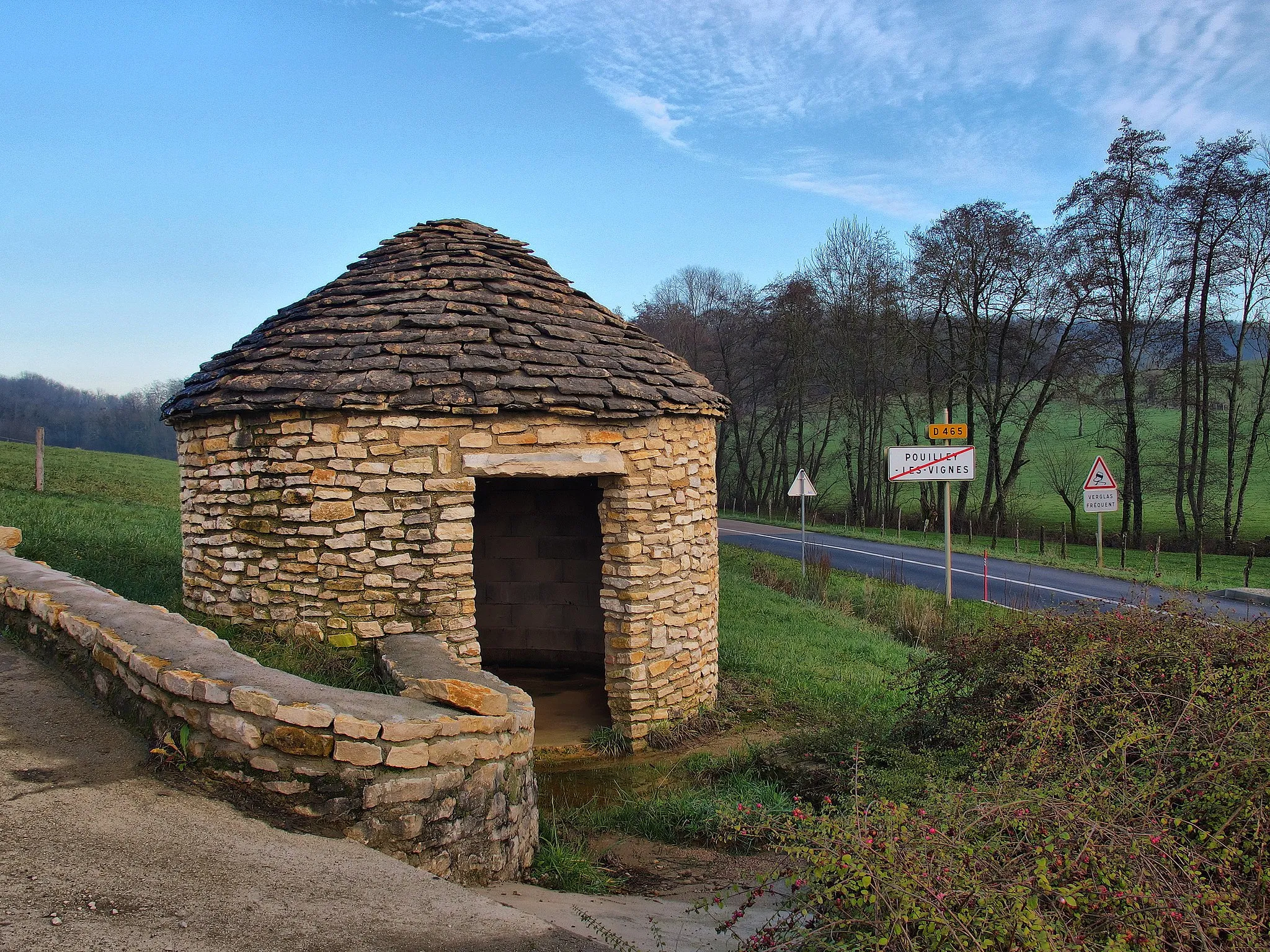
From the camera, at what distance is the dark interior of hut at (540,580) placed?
9.09m

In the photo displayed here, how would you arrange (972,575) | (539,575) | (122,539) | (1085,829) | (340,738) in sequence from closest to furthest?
1. (1085,829)
2. (340,738)
3. (539,575)
4. (122,539)
5. (972,575)

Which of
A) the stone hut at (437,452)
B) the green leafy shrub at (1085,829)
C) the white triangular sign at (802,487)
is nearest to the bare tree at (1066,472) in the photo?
the white triangular sign at (802,487)

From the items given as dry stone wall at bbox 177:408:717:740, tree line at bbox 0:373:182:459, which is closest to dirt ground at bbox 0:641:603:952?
dry stone wall at bbox 177:408:717:740

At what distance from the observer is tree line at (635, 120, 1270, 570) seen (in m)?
21.4

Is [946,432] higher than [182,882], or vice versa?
[946,432]

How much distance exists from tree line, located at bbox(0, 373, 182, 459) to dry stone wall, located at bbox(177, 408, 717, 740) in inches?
1801

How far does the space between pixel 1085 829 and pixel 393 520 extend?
4.76m

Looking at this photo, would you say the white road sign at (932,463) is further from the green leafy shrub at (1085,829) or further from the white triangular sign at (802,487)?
the green leafy shrub at (1085,829)

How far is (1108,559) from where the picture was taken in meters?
20.3

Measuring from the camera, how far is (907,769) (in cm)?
461

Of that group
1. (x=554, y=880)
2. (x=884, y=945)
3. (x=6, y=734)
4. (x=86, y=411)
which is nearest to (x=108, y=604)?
(x=6, y=734)

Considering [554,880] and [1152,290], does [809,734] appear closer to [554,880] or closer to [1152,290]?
[554,880]

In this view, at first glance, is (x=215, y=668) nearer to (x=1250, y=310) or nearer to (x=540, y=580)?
(x=540, y=580)

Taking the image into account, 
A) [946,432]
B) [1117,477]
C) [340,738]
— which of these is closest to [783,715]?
[340,738]
